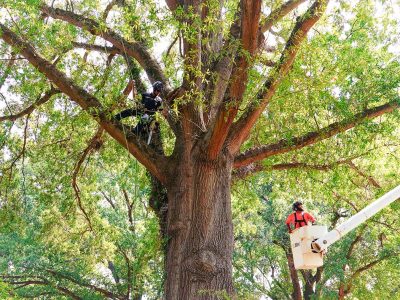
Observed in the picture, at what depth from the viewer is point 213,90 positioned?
5.23 metres

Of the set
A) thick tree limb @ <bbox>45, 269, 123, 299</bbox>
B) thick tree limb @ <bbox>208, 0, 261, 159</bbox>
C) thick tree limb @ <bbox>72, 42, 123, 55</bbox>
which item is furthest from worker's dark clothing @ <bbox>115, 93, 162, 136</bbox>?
thick tree limb @ <bbox>45, 269, 123, 299</bbox>

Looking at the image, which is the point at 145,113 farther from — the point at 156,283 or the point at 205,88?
the point at 156,283

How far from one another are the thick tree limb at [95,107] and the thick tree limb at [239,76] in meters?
0.76

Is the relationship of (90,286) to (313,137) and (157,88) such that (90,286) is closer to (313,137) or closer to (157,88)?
(157,88)

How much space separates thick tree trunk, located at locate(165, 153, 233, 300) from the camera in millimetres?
4504

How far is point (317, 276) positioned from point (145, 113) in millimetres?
9673

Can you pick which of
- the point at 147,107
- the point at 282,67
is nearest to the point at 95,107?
the point at 147,107

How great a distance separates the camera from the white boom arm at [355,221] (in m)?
4.81

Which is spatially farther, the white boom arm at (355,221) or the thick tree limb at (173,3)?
the thick tree limb at (173,3)

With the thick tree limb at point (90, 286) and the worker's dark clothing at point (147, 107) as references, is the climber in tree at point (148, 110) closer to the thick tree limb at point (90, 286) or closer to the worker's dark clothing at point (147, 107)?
the worker's dark clothing at point (147, 107)

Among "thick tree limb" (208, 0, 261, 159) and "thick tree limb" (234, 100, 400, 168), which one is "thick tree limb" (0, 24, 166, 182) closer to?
"thick tree limb" (208, 0, 261, 159)

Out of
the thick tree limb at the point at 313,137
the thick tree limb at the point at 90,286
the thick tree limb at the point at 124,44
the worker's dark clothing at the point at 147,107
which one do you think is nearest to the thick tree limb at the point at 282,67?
the thick tree limb at the point at 313,137

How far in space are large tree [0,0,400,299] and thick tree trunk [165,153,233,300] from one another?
0.01 m

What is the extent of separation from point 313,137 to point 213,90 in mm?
1629
